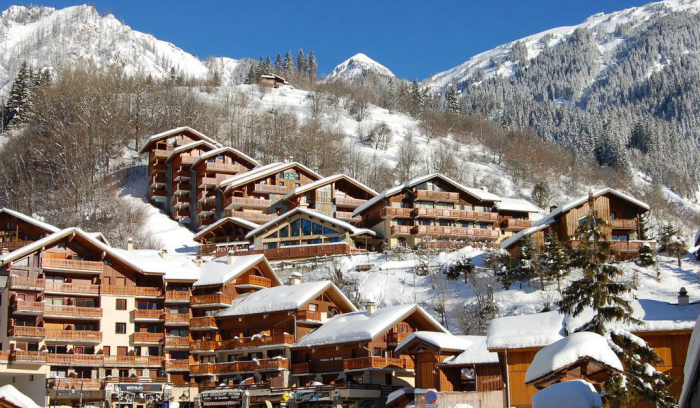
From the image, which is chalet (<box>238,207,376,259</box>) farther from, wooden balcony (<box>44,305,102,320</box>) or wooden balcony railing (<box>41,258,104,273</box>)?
wooden balcony (<box>44,305,102,320</box>)

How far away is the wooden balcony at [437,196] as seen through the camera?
78.1m

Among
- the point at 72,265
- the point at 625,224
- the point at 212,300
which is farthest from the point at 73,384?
the point at 625,224

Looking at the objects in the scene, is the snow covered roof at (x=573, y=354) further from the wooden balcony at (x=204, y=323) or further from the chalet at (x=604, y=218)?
the chalet at (x=604, y=218)

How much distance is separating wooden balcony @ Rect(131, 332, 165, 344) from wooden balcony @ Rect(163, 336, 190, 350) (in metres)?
0.45

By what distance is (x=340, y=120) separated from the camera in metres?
138

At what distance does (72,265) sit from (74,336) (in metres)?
4.46

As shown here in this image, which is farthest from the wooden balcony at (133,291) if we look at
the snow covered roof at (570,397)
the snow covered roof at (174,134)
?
the snow covered roof at (570,397)

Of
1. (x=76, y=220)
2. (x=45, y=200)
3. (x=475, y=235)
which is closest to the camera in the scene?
(x=475, y=235)

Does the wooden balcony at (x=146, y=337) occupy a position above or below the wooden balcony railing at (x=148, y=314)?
below

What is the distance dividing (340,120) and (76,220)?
2435 inches

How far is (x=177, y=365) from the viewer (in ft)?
182

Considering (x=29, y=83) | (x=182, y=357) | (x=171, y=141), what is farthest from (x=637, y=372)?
(x=29, y=83)

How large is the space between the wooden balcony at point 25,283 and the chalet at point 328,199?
31.2 metres

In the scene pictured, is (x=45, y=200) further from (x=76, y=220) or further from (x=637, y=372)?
(x=637, y=372)
